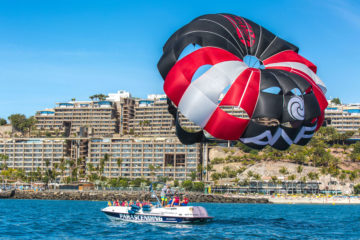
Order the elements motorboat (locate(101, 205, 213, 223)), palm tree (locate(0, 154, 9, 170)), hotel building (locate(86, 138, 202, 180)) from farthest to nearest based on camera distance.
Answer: palm tree (locate(0, 154, 9, 170)), hotel building (locate(86, 138, 202, 180)), motorboat (locate(101, 205, 213, 223))

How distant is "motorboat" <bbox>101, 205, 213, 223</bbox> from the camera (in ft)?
106

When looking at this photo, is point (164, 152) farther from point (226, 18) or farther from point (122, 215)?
point (226, 18)

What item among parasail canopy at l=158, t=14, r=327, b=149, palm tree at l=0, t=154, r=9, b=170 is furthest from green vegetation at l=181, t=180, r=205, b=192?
parasail canopy at l=158, t=14, r=327, b=149

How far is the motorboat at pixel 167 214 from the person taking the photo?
32281mm

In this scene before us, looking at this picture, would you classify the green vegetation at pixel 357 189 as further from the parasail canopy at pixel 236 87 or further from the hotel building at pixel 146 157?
the parasail canopy at pixel 236 87

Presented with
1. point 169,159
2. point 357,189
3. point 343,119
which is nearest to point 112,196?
point 169,159

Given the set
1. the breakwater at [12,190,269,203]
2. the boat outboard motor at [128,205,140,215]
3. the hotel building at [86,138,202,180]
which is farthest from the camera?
the hotel building at [86,138,202,180]

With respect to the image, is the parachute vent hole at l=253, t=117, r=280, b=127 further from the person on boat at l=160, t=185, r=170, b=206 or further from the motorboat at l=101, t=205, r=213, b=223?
the person on boat at l=160, t=185, r=170, b=206

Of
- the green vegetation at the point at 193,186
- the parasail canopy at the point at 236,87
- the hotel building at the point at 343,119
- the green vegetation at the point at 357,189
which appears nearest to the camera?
the parasail canopy at the point at 236,87

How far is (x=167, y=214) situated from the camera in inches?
1286

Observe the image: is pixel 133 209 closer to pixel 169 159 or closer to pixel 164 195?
pixel 164 195

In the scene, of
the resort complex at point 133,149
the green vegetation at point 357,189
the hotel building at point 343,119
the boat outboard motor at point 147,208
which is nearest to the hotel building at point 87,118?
the resort complex at point 133,149

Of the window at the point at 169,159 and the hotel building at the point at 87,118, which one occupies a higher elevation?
the hotel building at the point at 87,118

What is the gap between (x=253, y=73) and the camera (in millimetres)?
24750
